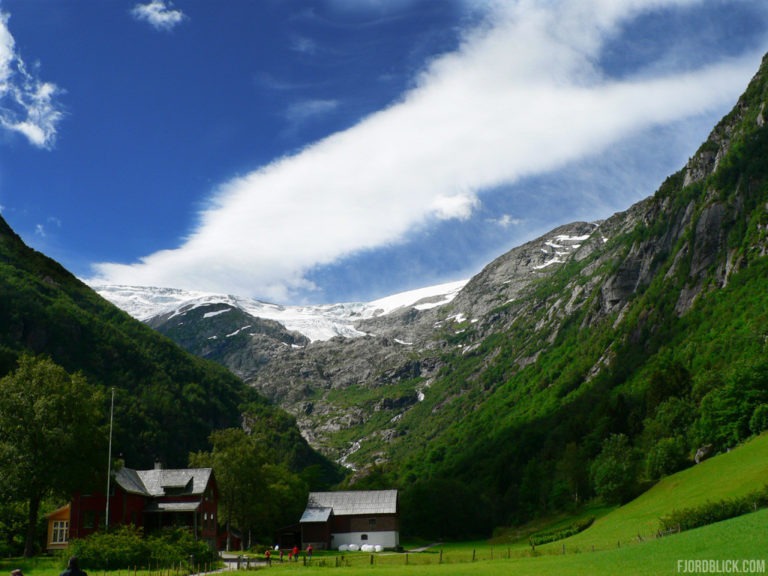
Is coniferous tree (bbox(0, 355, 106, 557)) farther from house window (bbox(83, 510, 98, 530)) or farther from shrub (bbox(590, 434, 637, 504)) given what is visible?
shrub (bbox(590, 434, 637, 504))

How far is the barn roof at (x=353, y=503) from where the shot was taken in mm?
124312

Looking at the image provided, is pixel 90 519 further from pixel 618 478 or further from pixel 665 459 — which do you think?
pixel 665 459

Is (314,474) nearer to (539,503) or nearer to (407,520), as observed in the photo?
(407,520)

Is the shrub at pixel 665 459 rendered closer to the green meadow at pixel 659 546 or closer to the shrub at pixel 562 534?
the green meadow at pixel 659 546

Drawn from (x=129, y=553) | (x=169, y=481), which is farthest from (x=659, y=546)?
(x=169, y=481)

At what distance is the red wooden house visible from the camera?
8606 centimetres

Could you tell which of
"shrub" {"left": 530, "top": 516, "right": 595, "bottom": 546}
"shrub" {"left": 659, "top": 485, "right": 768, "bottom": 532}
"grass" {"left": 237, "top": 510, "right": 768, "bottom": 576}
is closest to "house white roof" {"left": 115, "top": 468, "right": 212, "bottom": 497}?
"shrub" {"left": 530, "top": 516, "right": 595, "bottom": 546}

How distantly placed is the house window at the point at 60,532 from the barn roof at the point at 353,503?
1777 inches

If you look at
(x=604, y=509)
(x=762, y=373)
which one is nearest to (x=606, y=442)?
(x=604, y=509)

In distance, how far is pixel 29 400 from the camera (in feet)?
243

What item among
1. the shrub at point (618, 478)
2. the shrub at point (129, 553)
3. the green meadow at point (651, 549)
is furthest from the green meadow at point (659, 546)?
the shrub at point (129, 553)

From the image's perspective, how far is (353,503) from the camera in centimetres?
12594

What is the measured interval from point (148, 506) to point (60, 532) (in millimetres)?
12583

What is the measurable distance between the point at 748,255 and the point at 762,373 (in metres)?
85.8
